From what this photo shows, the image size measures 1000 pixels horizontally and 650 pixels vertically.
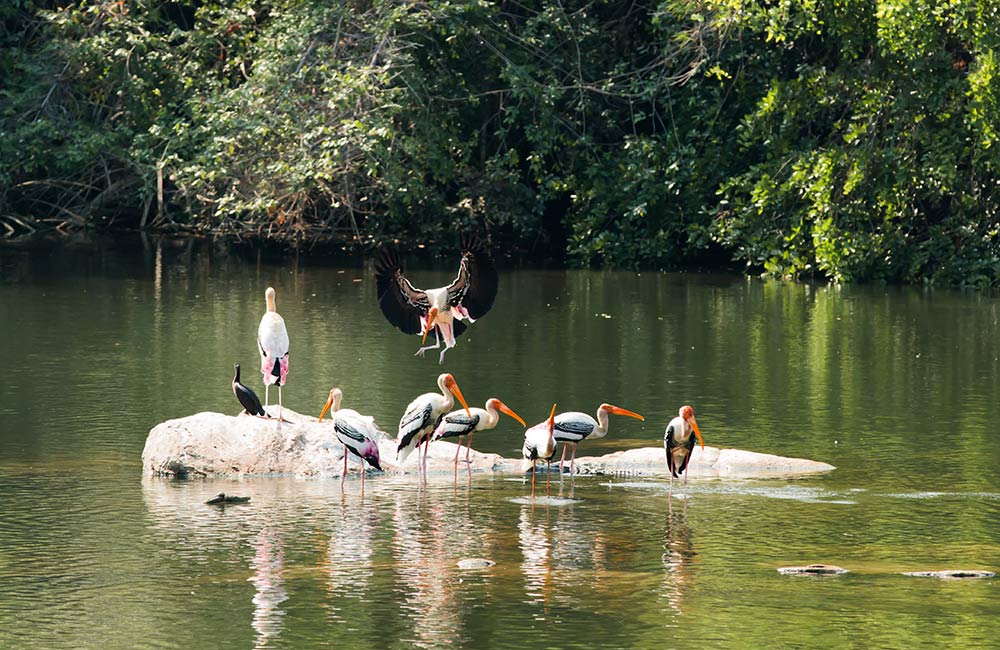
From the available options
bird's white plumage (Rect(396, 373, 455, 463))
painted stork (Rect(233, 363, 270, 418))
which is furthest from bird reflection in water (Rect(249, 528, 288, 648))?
painted stork (Rect(233, 363, 270, 418))

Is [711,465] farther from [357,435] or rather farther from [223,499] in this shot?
[223,499]

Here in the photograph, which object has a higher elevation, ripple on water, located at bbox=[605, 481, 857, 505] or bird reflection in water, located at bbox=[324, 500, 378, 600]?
ripple on water, located at bbox=[605, 481, 857, 505]

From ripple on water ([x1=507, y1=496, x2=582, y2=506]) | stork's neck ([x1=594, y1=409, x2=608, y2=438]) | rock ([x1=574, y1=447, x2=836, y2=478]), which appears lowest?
ripple on water ([x1=507, y1=496, x2=582, y2=506])

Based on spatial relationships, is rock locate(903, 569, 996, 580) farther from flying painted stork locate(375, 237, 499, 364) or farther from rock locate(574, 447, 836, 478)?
flying painted stork locate(375, 237, 499, 364)

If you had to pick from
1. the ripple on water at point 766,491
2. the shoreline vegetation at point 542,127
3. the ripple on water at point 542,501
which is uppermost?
the shoreline vegetation at point 542,127

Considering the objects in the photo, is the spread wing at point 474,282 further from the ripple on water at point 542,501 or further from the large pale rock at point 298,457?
the ripple on water at point 542,501

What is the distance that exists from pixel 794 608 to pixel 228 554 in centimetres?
319

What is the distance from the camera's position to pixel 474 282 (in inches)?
557

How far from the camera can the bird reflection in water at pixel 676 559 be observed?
9.48 metres

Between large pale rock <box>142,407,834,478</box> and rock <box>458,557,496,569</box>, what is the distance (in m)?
2.88

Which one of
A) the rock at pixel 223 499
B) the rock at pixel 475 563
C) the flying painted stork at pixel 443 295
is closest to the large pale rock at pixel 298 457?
the rock at pixel 223 499

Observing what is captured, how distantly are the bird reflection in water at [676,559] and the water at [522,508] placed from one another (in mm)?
25

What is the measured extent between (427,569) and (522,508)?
72.0 inches

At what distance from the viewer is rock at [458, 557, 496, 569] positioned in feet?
32.9
